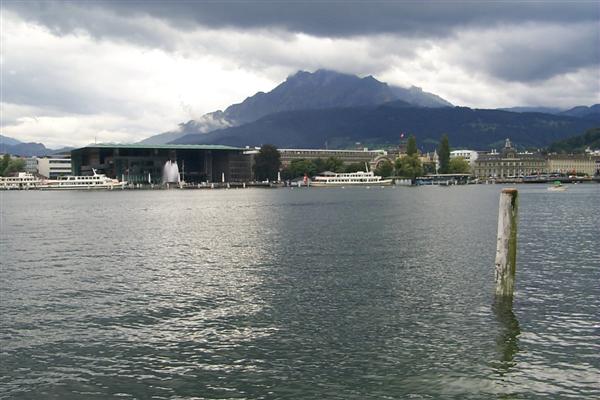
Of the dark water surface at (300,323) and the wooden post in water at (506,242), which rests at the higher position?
the wooden post in water at (506,242)

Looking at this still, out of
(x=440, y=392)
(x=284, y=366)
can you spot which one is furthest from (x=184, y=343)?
(x=440, y=392)

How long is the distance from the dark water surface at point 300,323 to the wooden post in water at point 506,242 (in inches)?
43.3

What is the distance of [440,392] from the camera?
1666 centimetres

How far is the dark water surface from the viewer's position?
57.5ft

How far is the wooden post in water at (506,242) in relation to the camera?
2600 cm

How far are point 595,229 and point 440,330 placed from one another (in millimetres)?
43416

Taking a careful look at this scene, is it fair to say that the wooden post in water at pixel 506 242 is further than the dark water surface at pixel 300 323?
Yes

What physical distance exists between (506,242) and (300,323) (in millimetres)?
10054

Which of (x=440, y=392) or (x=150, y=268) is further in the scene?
(x=150, y=268)

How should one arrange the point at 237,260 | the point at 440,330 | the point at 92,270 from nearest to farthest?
the point at 440,330 → the point at 92,270 → the point at 237,260

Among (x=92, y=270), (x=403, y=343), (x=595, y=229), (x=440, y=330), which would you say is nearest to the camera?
(x=403, y=343)

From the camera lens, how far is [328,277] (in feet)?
111

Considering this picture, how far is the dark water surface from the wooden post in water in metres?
1.10

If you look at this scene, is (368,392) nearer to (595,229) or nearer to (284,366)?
(284,366)
